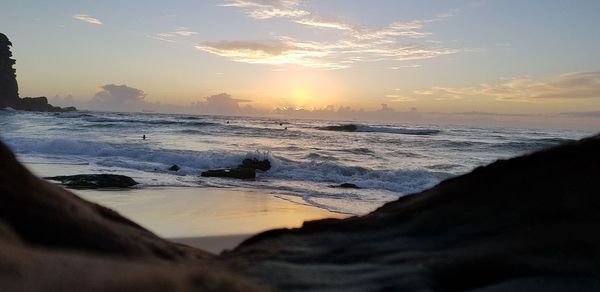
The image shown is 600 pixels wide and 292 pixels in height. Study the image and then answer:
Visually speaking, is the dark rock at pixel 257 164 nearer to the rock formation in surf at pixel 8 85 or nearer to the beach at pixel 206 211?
the beach at pixel 206 211

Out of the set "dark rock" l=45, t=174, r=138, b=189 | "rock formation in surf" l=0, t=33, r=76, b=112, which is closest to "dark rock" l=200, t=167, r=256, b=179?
"dark rock" l=45, t=174, r=138, b=189

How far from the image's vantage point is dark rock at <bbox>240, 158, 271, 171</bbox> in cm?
1671

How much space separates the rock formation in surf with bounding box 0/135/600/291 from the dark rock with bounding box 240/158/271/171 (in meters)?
14.3

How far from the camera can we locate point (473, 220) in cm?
215

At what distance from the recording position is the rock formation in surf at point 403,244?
168cm

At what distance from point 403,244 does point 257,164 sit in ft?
48.4

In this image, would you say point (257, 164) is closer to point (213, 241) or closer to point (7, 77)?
point (213, 241)

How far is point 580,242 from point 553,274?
0.18 m

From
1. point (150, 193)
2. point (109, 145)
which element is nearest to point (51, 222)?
point (150, 193)

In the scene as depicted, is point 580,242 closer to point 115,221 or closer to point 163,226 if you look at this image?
point 115,221

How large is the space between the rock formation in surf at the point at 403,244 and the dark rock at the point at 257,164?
14277mm

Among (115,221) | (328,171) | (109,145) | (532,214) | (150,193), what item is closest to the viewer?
(532,214)

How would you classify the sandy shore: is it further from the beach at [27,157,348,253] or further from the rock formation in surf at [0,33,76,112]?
the rock formation in surf at [0,33,76,112]

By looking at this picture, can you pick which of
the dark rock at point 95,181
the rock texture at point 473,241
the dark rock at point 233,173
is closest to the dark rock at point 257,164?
the dark rock at point 233,173
